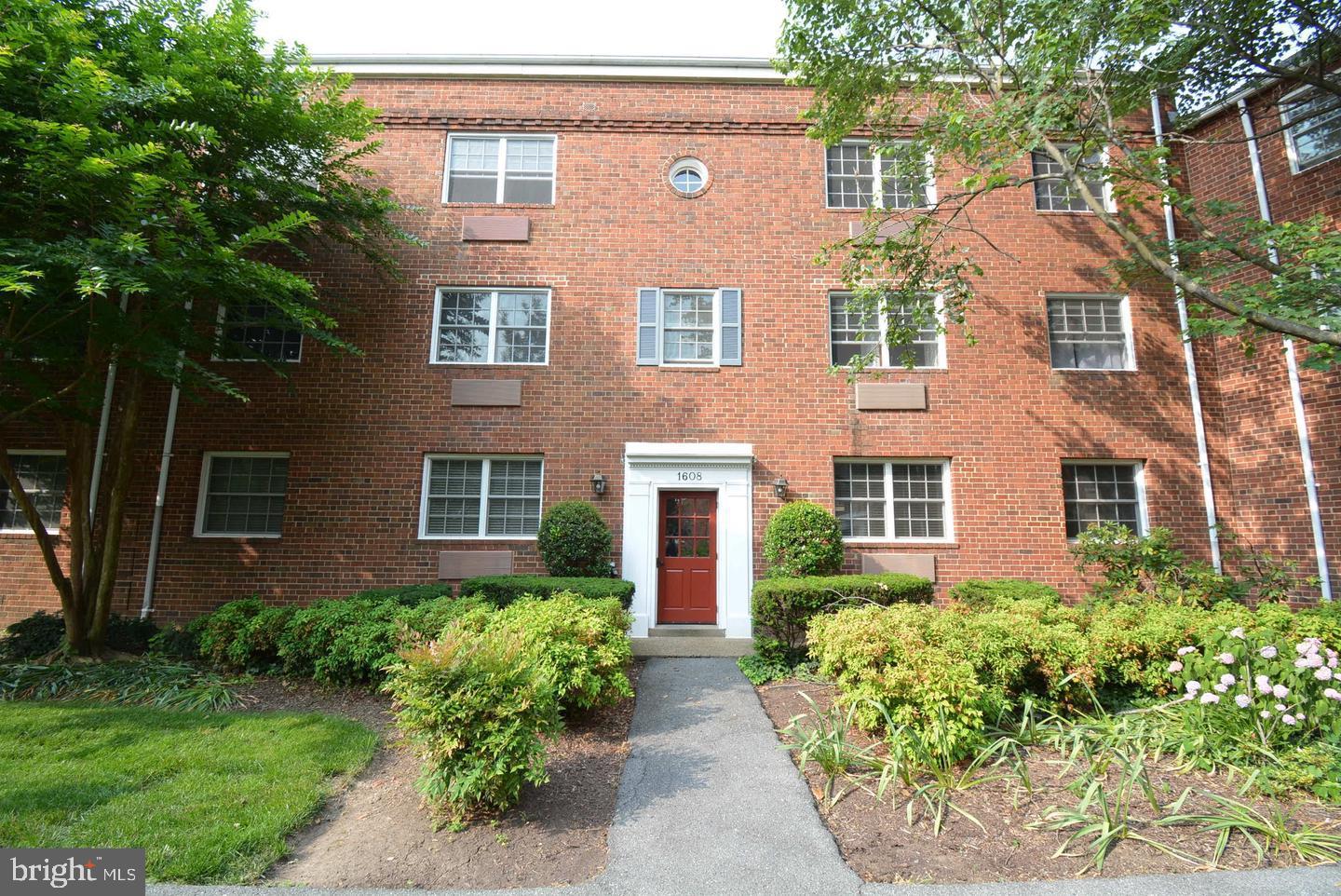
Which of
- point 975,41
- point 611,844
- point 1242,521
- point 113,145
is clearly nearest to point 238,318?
point 113,145

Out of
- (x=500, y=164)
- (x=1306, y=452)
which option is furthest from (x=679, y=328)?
(x=1306, y=452)

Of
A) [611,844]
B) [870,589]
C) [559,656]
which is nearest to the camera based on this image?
[611,844]

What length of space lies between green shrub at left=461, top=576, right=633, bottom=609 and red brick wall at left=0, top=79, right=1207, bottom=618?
1.22 metres

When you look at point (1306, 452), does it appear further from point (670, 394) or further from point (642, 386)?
point (642, 386)

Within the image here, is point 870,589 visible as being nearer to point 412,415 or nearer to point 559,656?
point 559,656

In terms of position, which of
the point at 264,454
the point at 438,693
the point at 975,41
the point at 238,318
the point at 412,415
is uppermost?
the point at 975,41

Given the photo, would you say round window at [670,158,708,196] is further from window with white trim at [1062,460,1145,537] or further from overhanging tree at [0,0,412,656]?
window with white trim at [1062,460,1145,537]

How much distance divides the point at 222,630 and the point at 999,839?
8320 millimetres

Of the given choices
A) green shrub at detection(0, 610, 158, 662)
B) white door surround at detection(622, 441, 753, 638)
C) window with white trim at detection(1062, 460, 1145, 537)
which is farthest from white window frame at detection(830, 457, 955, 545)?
green shrub at detection(0, 610, 158, 662)

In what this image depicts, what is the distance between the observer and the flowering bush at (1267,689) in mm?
4574

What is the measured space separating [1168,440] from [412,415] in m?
12.2

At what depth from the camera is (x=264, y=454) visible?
9836 millimetres

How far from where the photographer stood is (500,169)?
10.6 metres

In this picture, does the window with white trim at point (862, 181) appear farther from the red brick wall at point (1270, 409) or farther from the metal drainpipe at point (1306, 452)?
the metal drainpipe at point (1306, 452)
